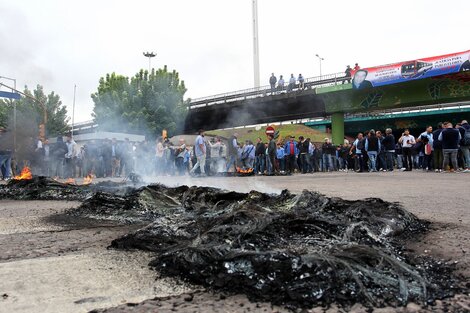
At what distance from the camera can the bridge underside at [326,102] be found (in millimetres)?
18775

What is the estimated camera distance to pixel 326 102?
28109mm

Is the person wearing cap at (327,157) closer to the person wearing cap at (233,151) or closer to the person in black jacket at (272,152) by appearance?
the person in black jacket at (272,152)

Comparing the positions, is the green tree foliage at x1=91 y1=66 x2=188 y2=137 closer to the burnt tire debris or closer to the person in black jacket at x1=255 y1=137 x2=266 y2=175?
the person in black jacket at x1=255 y1=137 x2=266 y2=175

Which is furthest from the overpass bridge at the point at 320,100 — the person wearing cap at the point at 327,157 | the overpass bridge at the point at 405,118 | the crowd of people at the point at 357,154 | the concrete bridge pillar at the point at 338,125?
the overpass bridge at the point at 405,118

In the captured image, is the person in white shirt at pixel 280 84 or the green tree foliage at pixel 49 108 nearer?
the person in white shirt at pixel 280 84

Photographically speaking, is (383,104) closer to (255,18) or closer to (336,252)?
(255,18)

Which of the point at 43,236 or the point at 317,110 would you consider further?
the point at 317,110

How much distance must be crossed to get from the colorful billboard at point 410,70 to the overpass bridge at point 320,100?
4.29 ft

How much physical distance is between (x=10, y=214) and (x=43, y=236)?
2.00m

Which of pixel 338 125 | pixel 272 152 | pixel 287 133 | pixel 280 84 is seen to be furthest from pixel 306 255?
pixel 287 133

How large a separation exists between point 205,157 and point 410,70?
49.1 ft

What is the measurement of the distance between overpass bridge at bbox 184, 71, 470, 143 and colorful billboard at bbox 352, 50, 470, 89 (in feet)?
4.29

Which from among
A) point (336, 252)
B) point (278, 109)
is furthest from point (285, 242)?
point (278, 109)

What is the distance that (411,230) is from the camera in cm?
325
